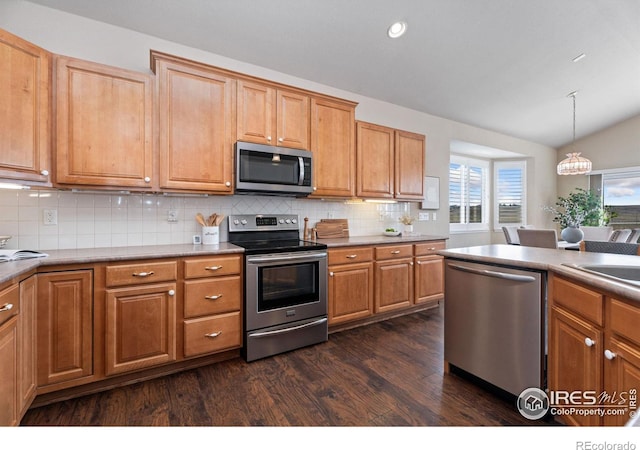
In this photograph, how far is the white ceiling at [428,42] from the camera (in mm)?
2475

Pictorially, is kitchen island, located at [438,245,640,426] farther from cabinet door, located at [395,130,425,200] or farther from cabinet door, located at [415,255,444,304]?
cabinet door, located at [395,130,425,200]

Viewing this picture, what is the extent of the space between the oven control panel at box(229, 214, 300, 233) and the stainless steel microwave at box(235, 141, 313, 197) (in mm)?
315

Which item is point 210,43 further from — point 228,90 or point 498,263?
point 498,263

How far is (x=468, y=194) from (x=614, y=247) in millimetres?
3351

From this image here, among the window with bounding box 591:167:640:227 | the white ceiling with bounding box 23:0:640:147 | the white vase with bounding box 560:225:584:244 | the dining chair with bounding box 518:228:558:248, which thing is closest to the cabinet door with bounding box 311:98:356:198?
the white ceiling with bounding box 23:0:640:147

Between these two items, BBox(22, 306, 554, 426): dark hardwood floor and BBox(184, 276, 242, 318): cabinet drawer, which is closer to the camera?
BBox(22, 306, 554, 426): dark hardwood floor

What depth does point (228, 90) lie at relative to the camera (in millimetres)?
2570

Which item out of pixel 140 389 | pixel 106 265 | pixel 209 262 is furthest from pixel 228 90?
pixel 140 389

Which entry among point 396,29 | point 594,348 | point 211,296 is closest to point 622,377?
point 594,348

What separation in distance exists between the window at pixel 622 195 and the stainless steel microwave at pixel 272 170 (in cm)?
619

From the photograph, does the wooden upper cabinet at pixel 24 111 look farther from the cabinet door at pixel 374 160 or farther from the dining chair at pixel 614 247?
the dining chair at pixel 614 247

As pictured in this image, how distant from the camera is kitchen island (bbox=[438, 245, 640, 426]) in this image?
1.22 metres

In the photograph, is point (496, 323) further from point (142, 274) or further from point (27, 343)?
point (27, 343)

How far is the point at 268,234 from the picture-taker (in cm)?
309
